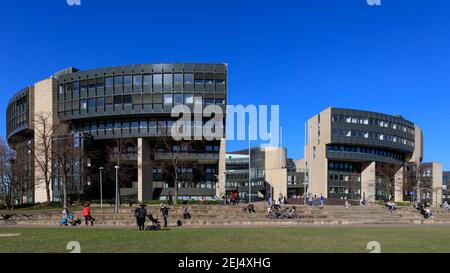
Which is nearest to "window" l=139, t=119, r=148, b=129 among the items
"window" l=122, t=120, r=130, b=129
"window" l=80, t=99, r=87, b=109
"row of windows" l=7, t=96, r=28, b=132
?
"window" l=122, t=120, r=130, b=129

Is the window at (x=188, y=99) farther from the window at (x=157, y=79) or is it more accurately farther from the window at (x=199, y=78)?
the window at (x=157, y=79)

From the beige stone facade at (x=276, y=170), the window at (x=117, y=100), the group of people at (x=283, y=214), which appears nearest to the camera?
the group of people at (x=283, y=214)

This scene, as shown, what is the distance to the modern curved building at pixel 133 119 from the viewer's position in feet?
247

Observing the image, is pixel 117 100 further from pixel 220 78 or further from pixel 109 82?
pixel 220 78

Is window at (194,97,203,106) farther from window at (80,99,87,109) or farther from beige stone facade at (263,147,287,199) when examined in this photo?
beige stone facade at (263,147,287,199)

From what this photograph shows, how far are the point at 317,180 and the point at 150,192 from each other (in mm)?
44478

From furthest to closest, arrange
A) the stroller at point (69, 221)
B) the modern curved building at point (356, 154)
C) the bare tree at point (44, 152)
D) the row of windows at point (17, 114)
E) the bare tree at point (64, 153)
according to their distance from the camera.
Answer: the modern curved building at point (356, 154)
the row of windows at point (17, 114)
the bare tree at point (64, 153)
the bare tree at point (44, 152)
the stroller at point (69, 221)

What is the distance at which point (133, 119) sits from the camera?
78.6 m

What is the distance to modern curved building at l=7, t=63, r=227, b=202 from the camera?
75312 millimetres

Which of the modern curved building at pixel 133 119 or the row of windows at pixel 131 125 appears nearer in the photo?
the modern curved building at pixel 133 119

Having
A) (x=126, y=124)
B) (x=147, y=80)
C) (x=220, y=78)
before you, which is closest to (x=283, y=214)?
(x=220, y=78)

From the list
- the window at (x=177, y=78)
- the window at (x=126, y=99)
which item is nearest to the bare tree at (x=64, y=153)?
the window at (x=126, y=99)

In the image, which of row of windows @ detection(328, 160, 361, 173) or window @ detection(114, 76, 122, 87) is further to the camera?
row of windows @ detection(328, 160, 361, 173)
